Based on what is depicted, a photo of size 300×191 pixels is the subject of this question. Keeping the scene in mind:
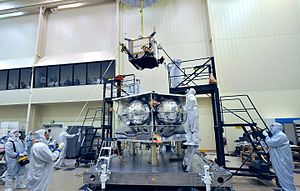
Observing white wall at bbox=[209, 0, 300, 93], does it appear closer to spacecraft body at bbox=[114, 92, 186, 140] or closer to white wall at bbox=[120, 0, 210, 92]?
white wall at bbox=[120, 0, 210, 92]

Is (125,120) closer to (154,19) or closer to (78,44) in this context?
(154,19)

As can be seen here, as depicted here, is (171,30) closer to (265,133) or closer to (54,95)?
(265,133)

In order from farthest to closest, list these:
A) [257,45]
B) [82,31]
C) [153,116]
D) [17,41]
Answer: [17,41] < [82,31] < [257,45] < [153,116]

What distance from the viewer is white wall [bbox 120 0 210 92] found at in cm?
1103

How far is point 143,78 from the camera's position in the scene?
11.1 m

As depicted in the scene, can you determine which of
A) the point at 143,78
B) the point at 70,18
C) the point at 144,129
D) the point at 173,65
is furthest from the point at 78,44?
the point at 144,129

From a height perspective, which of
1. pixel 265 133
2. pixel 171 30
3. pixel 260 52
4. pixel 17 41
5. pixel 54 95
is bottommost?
pixel 265 133

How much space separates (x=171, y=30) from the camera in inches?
454

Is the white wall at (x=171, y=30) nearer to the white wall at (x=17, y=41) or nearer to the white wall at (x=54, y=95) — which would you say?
the white wall at (x=54, y=95)

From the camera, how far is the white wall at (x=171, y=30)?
36.2 ft

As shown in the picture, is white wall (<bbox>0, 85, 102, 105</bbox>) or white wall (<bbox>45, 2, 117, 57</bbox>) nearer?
white wall (<bbox>0, 85, 102, 105</bbox>)

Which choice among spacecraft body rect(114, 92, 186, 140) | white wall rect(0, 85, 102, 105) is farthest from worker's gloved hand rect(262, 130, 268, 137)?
white wall rect(0, 85, 102, 105)

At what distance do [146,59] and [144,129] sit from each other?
1918 millimetres

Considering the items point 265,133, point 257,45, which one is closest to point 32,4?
point 257,45
